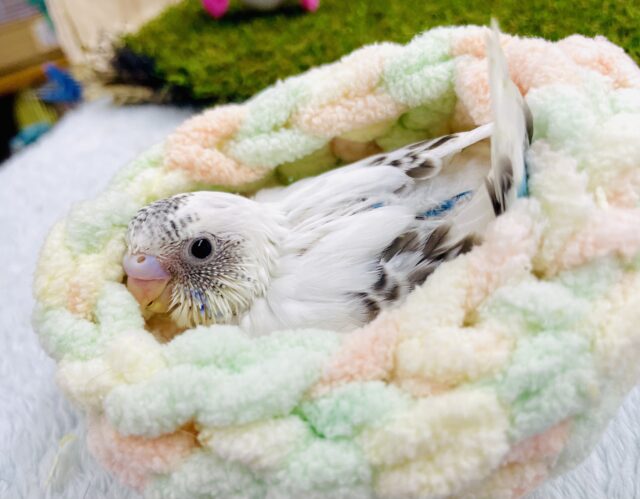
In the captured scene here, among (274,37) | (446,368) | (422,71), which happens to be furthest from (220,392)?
(274,37)

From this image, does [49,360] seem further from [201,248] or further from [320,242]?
[320,242]

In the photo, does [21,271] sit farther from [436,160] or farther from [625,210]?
[625,210]

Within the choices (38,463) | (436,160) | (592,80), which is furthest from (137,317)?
(592,80)

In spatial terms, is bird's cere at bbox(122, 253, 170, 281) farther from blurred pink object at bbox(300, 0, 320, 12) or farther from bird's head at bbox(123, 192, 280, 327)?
blurred pink object at bbox(300, 0, 320, 12)

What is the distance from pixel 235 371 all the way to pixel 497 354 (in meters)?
0.21

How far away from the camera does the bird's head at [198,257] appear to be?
0.62m

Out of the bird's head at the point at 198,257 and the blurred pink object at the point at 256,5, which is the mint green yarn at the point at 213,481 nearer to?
the bird's head at the point at 198,257

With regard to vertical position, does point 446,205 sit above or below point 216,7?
below

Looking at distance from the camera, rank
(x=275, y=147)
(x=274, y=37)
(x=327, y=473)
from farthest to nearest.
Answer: (x=274, y=37) → (x=275, y=147) → (x=327, y=473)

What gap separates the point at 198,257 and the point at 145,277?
0.06 m

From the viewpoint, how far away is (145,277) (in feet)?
2.03

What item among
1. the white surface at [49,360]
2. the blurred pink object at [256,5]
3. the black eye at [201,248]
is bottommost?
the white surface at [49,360]

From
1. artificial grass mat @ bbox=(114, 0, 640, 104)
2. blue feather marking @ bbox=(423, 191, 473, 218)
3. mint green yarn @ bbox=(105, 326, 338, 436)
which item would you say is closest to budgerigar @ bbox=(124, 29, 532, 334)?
blue feather marking @ bbox=(423, 191, 473, 218)

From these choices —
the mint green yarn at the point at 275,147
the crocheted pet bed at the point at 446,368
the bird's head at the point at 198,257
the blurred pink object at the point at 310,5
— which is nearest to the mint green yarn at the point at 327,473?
the crocheted pet bed at the point at 446,368
